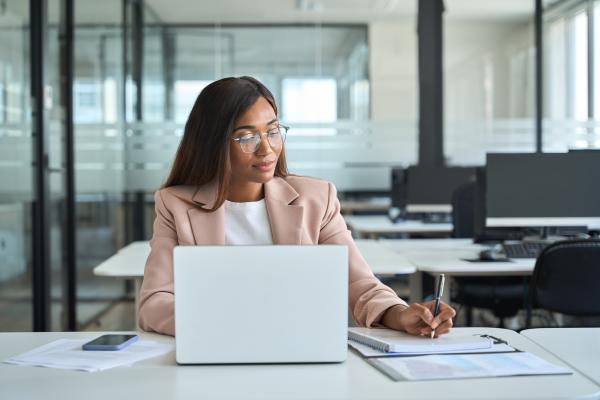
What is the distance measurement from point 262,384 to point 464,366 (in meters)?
0.38

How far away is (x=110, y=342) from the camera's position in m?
1.72

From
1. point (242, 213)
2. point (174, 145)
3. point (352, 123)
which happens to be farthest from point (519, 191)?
point (174, 145)

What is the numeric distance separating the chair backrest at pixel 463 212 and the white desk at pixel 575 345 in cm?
330

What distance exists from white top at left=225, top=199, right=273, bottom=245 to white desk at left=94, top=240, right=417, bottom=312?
3.82ft

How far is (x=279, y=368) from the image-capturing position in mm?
1515

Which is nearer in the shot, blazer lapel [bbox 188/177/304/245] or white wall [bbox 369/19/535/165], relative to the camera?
blazer lapel [bbox 188/177/304/245]

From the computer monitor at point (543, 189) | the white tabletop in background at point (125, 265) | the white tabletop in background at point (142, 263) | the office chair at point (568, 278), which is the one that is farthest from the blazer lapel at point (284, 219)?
the computer monitor at point (543, 189)

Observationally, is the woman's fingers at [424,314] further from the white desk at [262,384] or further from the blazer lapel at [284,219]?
the blazer lapel at [284,219]

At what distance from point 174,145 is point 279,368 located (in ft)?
17.4

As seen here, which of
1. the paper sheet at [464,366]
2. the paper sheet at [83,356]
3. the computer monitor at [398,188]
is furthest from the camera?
the computer monitor at [398,188]

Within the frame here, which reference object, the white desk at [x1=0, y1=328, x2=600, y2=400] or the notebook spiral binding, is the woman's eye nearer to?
the notebook spiral binding

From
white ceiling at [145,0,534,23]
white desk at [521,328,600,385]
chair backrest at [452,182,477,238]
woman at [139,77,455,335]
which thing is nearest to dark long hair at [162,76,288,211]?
woman at [139,77,455,335]

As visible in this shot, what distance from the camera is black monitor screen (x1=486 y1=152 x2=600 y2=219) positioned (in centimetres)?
409

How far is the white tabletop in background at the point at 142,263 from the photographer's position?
10.9 feet
